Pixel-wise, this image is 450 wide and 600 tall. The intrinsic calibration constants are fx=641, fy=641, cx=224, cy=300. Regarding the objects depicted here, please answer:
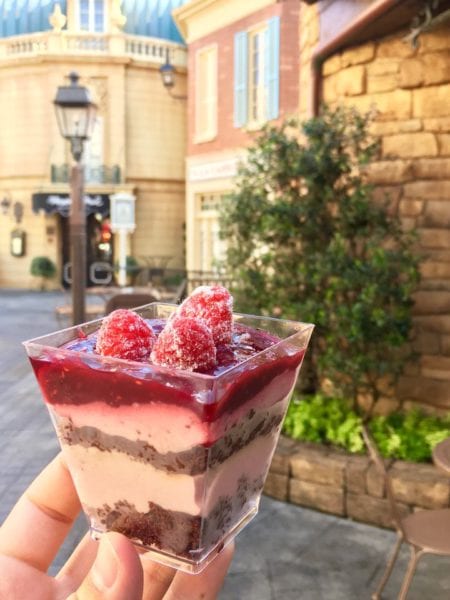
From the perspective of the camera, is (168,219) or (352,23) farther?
(168,219)

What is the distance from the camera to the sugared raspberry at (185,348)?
98cm

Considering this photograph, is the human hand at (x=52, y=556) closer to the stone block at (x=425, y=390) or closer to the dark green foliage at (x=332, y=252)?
the dark green foliage at (x=332, y=252)

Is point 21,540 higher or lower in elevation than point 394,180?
lower

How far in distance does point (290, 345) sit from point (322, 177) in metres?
3.41

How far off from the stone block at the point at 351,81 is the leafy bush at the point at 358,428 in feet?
7.36

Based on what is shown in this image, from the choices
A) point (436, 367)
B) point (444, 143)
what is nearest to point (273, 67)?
point (444, 143)

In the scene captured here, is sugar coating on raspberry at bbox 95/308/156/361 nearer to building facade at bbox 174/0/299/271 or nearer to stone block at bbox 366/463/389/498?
stone block at bbox 366/463/389/498

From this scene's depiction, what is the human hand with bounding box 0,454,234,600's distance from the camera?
121cm

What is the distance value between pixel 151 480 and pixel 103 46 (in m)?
20.9

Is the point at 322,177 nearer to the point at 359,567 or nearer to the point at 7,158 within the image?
the point at 359,567

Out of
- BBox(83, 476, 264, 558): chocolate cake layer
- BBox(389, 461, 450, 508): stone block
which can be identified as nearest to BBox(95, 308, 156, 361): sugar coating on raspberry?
BBox(83, 476, 264, 558): chocolate cake layer

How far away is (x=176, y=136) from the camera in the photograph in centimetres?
2075

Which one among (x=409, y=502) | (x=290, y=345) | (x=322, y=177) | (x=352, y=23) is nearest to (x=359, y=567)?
(x=409, y=502)

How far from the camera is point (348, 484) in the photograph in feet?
13.3
